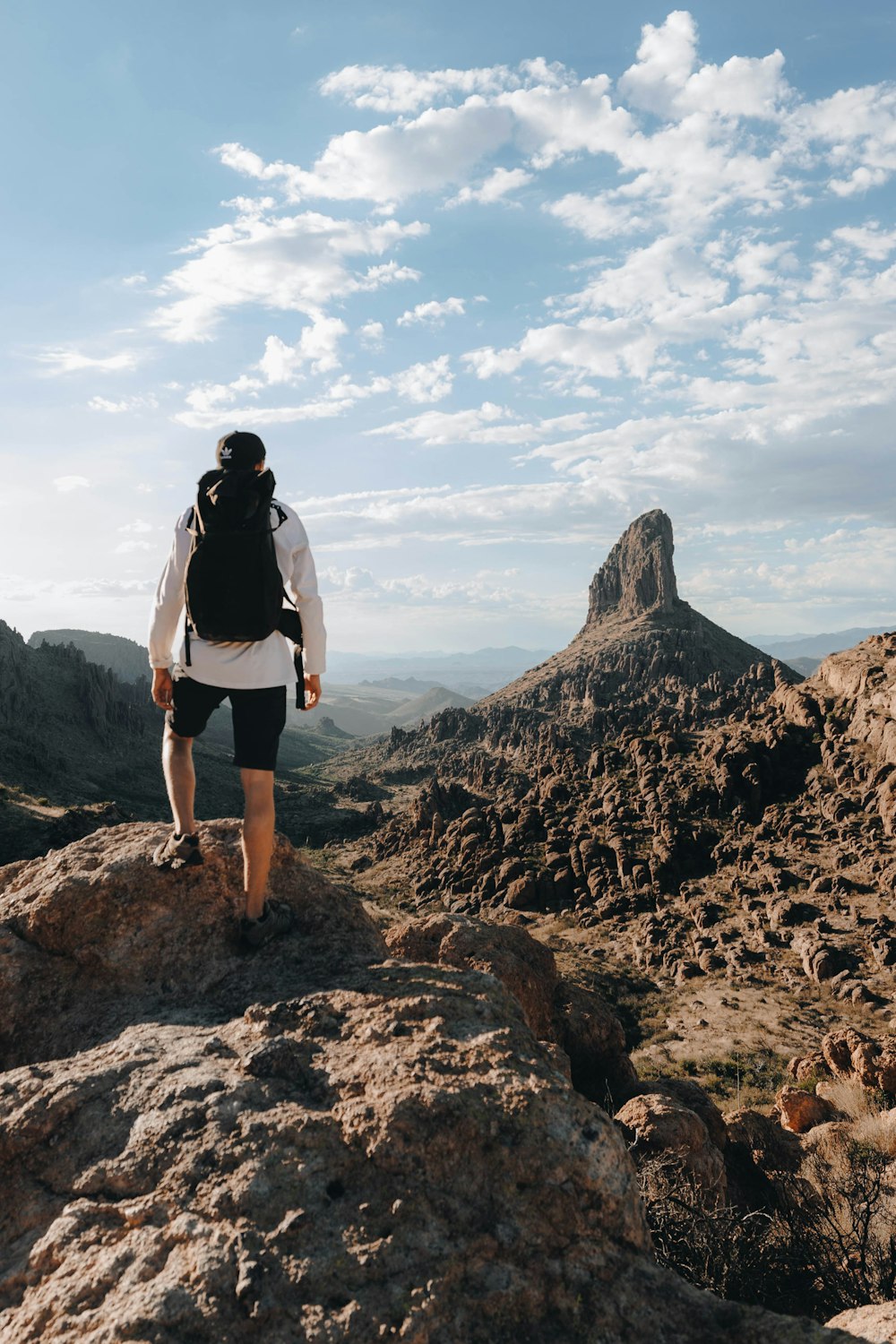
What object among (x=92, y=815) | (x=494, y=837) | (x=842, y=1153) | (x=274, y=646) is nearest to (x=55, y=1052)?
(x=274, y=646)

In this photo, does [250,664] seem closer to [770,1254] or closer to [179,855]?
[179,855]

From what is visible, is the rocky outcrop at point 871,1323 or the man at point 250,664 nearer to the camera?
the rocky outcrop at point 871,1323

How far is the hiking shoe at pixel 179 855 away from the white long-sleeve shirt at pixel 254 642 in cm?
138

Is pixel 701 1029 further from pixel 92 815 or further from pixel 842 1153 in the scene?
pixel 92 815

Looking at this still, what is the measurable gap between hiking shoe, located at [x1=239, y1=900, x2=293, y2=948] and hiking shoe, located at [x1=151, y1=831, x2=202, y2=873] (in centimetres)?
69

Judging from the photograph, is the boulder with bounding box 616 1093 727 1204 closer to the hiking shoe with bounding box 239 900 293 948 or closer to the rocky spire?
the hiking shoe with bounding box 239 900 293 948

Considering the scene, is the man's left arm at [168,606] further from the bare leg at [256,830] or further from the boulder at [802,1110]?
the boulder at [802,1110]

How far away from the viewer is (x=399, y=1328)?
2.35 meters

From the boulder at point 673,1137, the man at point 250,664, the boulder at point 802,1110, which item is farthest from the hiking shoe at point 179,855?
the boulder at point 802,1110

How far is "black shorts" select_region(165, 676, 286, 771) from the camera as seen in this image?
4.72 m

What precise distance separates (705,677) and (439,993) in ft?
330

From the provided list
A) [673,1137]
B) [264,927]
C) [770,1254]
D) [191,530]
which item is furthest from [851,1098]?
[191,530]

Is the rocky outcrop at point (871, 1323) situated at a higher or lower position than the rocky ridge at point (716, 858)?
higher

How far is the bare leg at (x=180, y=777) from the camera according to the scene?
204 inches
